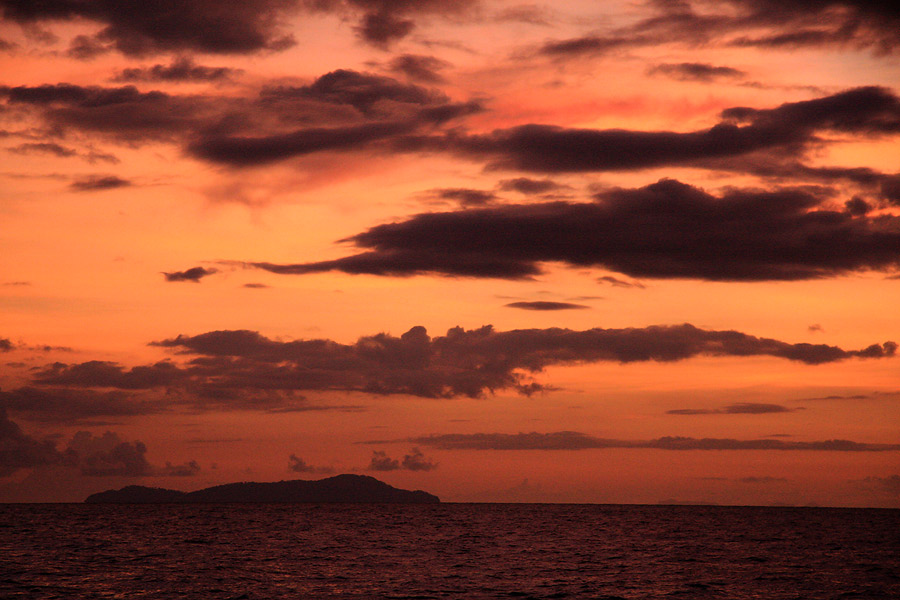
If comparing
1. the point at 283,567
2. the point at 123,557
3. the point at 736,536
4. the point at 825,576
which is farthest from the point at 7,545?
the point at 736,536

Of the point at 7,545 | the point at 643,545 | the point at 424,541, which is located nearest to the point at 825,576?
the point at 643,545

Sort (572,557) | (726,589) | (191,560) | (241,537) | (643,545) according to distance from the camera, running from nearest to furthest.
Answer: (726,589)
(191,560)
(572,557)
(643,545)
(241,537)

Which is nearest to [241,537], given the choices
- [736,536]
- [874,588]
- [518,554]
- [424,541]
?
[424,541]

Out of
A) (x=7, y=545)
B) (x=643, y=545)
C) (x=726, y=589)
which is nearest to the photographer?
(x=726, y=589)

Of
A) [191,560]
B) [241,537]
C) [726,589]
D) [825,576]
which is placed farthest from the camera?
[241,537]

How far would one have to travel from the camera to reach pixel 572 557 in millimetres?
94875

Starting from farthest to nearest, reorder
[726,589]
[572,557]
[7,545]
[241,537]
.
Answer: [241,537] < [7,545] < [572,557] < [726,589]

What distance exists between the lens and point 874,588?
69.2m

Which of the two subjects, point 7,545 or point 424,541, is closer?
point 7,545

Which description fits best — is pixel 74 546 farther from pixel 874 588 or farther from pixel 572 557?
pixel 874 588

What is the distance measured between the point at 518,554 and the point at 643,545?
26.4 m

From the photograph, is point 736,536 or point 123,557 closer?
point 123,557

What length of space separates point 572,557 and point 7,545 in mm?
67744

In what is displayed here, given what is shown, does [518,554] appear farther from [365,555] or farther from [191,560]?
[191,560]
